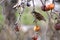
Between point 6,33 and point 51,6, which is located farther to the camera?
point 6,33

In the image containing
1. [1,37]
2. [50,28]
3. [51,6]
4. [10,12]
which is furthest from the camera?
[1,37]

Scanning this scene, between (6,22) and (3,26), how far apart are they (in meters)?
0.09

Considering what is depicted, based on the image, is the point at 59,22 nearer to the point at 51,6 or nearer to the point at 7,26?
the point at 51,6

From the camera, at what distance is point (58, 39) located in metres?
2.17

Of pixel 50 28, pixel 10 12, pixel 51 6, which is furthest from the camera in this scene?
pixel 10 12

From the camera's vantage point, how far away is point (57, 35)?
210 centimetres

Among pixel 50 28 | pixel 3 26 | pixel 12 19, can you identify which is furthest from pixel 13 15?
pixel 50 28

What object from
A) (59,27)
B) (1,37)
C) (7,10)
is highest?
(59,27)

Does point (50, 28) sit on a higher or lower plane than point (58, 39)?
higher

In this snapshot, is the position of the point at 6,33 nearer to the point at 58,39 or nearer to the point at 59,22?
the point at 58,39

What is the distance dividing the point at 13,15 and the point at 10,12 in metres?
0.07

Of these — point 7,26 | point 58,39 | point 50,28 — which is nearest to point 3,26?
point 7,26

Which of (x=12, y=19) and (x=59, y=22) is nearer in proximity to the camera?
(x=59, y=22)

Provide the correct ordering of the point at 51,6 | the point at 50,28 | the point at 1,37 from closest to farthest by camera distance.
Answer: the point at 51,6
the point at 50,28
the point at 1,37
